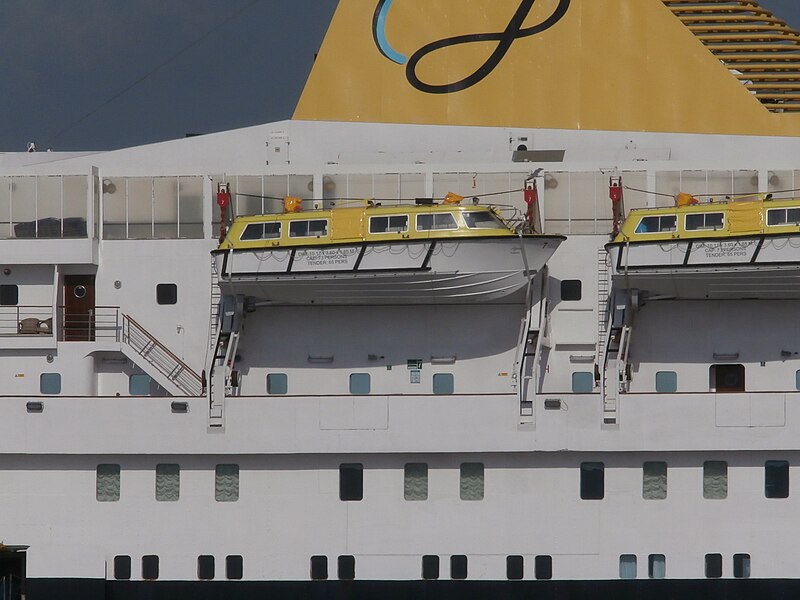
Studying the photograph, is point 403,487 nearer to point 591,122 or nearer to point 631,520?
point 631,520

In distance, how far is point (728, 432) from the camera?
25.6 m

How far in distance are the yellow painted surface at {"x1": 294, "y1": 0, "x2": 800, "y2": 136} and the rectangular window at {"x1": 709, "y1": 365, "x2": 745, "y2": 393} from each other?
4.87 metres

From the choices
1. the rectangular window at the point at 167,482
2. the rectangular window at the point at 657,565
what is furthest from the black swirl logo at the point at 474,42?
the rectangular window at the point at 657,565

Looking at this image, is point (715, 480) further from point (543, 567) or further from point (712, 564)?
point (543, 567)

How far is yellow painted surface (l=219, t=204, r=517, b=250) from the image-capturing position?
25.8 m

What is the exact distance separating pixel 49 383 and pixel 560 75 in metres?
11.7

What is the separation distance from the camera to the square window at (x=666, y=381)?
27297 millimetres

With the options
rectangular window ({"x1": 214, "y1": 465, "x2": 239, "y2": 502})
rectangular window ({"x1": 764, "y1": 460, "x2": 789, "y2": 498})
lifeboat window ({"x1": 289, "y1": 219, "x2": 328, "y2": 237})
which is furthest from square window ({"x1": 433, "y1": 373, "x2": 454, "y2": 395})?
rectangular window ({"x1": 764, "y1": 460, "x2": 789, "y2": 498})

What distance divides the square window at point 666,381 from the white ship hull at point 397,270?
10.7ft

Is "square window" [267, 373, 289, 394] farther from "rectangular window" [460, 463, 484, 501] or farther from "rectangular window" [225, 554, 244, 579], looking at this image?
"rectangular window" [460, 463, 484, 501]

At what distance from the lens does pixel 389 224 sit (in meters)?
26.1

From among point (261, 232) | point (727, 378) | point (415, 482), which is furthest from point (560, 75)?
point (415, 482)

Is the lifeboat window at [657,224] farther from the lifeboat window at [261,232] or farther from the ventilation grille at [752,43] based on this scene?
the lifeboat window at [261,232]

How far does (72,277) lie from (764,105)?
46.4ft
